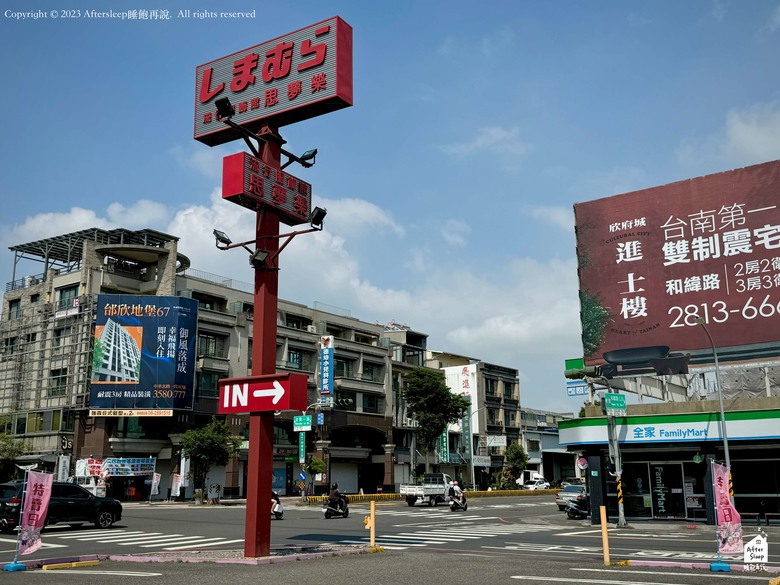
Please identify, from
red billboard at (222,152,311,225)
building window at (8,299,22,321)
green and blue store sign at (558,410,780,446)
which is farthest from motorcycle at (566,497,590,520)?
building window at (8,299,22,321)

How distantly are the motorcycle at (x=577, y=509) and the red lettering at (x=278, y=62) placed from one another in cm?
2664

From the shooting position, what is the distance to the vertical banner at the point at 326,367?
2544 inches

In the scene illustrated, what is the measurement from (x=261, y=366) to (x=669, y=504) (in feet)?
73.7

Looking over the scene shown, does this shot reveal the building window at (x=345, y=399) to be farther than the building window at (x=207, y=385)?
Yes

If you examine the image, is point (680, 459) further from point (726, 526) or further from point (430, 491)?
point (430, 491)

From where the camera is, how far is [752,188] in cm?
3331

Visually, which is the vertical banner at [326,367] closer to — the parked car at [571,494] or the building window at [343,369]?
the building window at [343,369]

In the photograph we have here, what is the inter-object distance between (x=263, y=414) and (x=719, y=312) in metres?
24.2

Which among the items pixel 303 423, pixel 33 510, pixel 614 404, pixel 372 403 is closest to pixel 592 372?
pixel 614 404

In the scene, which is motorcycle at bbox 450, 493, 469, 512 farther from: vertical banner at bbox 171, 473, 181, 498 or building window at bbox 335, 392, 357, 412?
building window at bbox 335, 392, 357, 412

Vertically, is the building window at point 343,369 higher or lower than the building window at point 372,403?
higher

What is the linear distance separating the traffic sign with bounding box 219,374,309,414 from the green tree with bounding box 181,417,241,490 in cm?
3581

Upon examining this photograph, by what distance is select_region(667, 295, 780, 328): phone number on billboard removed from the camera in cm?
3250

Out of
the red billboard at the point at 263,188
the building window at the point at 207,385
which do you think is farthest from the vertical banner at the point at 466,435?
the red billboard at the point at 263,188
